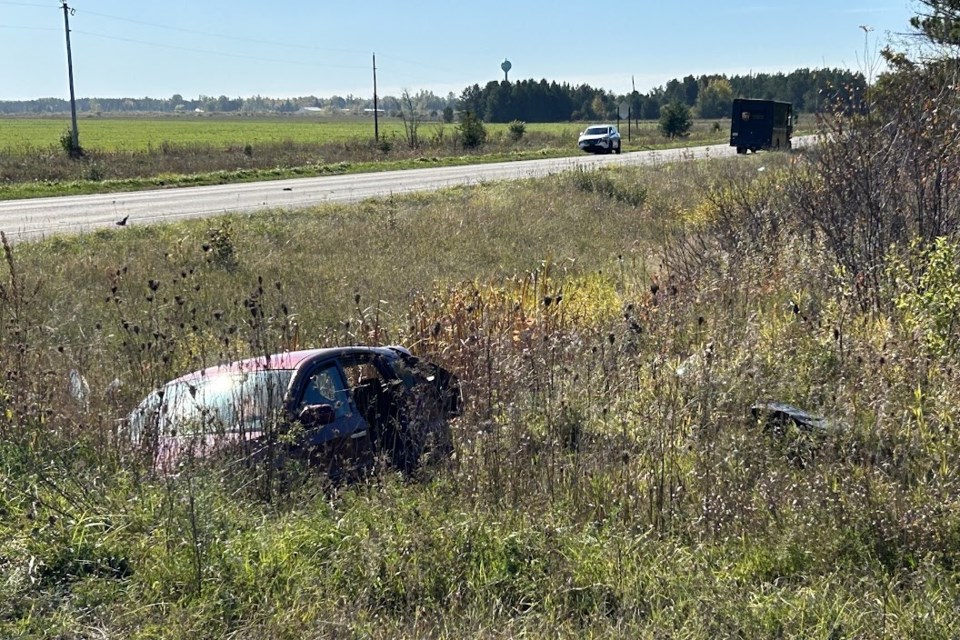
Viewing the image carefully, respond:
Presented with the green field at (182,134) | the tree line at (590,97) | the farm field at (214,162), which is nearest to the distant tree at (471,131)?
the farm field at (214,162)

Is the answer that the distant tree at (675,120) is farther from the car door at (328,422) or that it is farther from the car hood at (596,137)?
the car door at (328,422)

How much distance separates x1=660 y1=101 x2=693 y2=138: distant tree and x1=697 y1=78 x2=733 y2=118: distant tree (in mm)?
47589

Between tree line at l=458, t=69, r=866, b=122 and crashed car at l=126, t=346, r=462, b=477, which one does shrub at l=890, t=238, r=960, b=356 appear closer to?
crashed car at l=126, t=346, r=462, b=477

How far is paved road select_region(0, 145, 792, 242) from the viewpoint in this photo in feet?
59.0

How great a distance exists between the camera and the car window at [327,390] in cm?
587

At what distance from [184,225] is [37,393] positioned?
11.4 meters

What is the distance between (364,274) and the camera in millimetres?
13070

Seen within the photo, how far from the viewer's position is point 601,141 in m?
47.5

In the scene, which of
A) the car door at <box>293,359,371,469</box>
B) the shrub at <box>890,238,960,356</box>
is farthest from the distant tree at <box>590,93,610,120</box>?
the car door at <box>293,359,371,469</box>

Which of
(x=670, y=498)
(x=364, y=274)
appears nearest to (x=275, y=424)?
(x=670, y=498)

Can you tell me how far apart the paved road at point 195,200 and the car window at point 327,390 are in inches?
436

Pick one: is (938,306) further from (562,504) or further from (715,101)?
(715,101)

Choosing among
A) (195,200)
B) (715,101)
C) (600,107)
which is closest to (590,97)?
(600,107)

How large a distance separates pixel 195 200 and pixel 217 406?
1804cm
